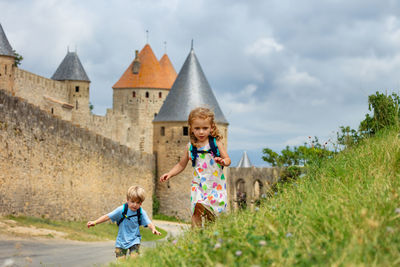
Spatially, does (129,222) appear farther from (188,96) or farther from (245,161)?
(245,161)

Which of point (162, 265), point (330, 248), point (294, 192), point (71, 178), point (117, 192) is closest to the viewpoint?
point (330, 248)

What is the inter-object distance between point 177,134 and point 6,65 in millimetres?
10826

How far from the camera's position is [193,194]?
631 centimetres

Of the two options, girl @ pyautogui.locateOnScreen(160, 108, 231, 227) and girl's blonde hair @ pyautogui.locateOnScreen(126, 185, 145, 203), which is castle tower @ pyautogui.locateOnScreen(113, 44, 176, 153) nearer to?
girl's blonde hair @ pyautogui.locateOnScreen(126, 185, 145, 203)

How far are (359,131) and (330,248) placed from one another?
20.0 feet

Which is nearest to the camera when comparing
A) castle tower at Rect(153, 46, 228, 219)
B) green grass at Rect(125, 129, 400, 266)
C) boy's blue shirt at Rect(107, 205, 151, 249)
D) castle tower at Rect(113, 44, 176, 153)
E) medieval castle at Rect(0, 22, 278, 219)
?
green grass at Rect(125, 129, 400, 266)

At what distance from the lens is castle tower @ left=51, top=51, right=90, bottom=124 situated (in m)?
44.1

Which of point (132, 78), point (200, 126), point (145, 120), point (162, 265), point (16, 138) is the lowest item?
point (162, 265)

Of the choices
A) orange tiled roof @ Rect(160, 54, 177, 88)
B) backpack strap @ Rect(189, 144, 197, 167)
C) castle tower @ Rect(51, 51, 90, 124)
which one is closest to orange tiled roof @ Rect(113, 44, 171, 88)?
orange tiled roof @ Rect(160, 54, 177, 88)

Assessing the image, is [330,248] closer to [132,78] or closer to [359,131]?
[359,131]

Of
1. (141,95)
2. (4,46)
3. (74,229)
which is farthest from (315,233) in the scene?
(141,95)

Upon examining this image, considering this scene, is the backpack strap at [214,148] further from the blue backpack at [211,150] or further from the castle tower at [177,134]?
the castle tower at [177,134]

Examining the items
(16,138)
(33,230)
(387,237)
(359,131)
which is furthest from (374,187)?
(16,138)

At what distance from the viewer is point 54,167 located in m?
18.1
